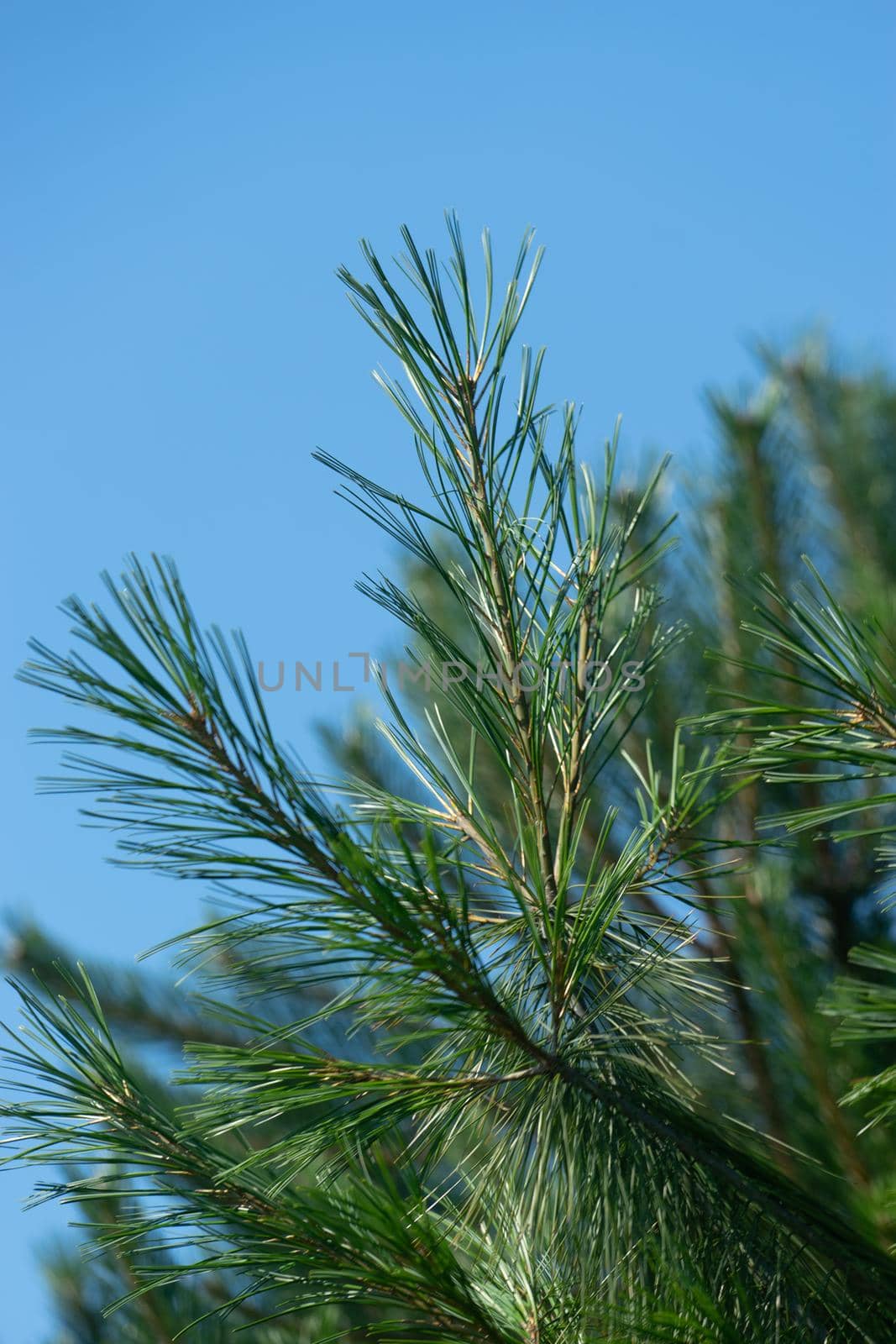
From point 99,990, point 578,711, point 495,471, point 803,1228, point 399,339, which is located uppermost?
point 399,339

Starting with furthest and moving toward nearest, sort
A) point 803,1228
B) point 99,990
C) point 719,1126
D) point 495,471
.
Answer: point 99,990
point 495,471
point 719,1126
point 803,1228

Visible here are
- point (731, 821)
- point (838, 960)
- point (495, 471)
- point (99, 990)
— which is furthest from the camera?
point (99, 990)

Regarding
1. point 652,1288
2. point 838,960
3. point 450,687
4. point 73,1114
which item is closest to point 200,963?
point 73,1114

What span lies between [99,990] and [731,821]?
1.88 m

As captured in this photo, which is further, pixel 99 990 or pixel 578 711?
pixel 99 990

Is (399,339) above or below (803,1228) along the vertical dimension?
above

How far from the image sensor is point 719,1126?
0.93 m

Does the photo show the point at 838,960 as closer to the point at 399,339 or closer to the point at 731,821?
the point at 731,821

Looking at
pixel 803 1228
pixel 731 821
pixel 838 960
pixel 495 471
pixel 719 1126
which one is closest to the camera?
pixel 803 1228

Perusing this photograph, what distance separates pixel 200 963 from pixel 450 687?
0.28 metres

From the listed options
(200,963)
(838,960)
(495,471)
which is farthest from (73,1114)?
(838,960)

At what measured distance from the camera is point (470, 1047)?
860 millimetres

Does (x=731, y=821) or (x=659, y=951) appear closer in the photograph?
(x=659, y=951)

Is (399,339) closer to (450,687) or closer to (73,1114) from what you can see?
(450,687)
